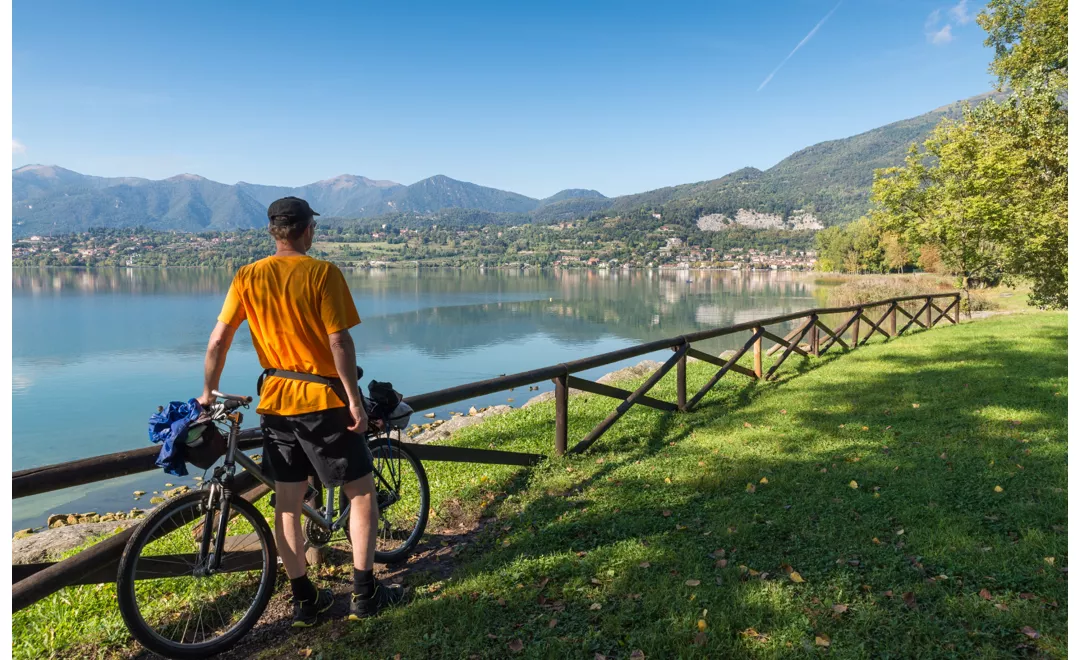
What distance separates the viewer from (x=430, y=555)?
4402mm

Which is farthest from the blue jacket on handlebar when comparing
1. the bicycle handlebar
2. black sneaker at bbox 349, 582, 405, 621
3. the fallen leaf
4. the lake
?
the lake

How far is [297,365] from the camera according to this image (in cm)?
313

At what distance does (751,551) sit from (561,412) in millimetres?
2748

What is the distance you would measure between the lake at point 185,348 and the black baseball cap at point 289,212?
1028cm

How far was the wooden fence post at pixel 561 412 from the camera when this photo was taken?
6465mm

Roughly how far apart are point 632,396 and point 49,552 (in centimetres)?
618

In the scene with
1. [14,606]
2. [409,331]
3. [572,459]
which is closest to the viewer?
[14,606]

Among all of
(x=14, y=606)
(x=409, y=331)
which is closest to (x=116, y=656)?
(x=14, y=606)

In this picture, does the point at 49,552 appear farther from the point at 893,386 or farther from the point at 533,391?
the point at 533,391

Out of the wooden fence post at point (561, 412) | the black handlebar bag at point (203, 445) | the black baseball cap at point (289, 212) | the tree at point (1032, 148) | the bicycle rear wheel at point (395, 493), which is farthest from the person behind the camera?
the tree at point (1032, 148)

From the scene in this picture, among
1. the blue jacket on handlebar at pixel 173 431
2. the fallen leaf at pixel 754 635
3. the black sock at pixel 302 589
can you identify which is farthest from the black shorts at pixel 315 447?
the fallen leaf at pixel 754 635

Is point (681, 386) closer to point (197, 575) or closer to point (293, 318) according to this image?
point (293, 318)

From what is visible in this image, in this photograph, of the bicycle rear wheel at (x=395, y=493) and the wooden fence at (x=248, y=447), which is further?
the bicycle rear wheel at (x=395, y=493)

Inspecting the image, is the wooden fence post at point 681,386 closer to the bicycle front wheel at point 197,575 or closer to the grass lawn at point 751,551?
the grass lawn at point 751,551
